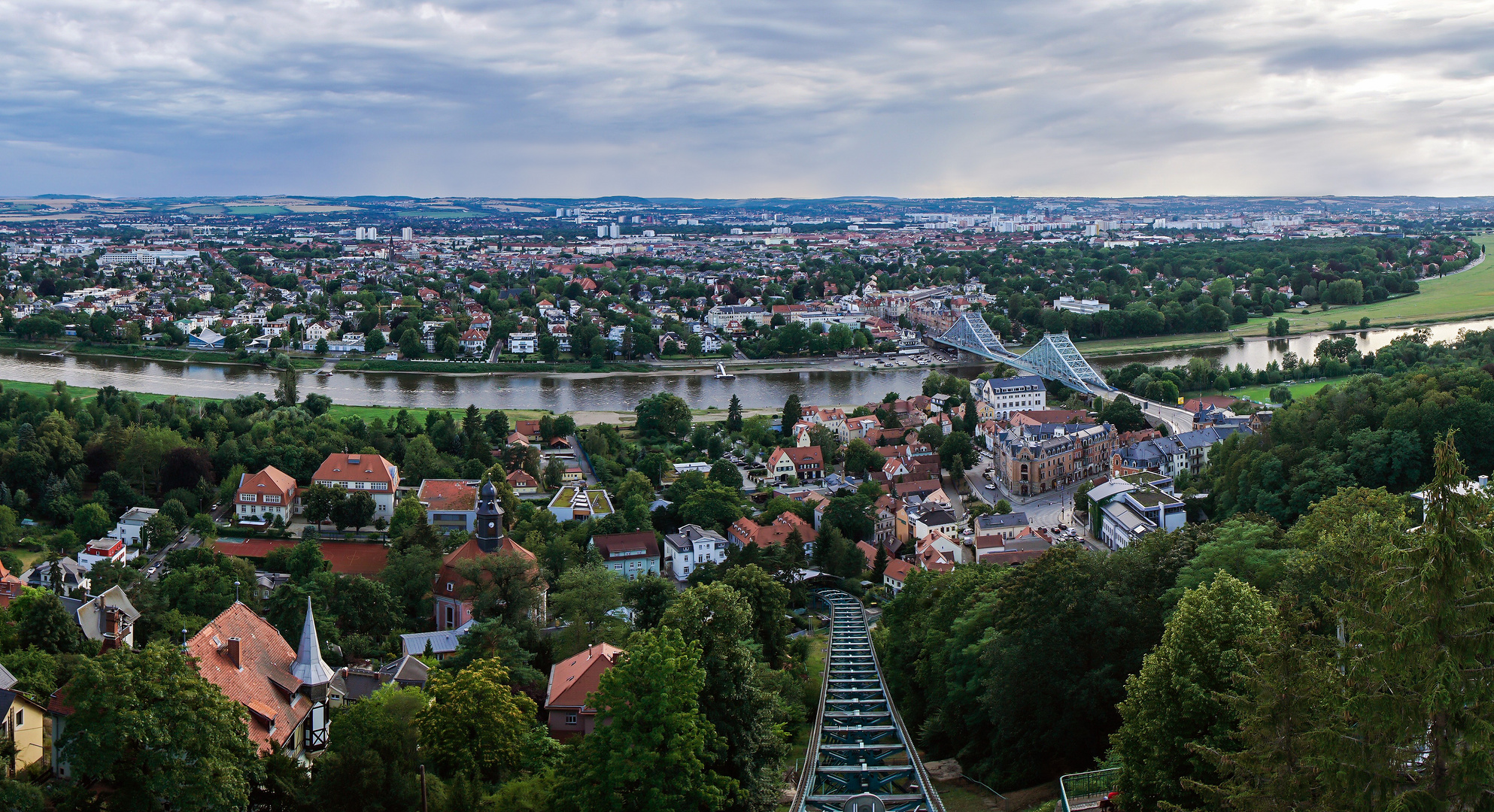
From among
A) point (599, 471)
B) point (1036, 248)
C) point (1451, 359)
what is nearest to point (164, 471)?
point (599, 471)

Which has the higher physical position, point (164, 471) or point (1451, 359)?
point (1451, 359)

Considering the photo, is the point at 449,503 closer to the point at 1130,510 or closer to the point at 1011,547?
the point at 1011,547

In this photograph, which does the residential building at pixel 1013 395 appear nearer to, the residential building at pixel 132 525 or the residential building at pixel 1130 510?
the residential building at pixel 1130 510

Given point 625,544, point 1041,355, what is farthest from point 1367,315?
point 625,544

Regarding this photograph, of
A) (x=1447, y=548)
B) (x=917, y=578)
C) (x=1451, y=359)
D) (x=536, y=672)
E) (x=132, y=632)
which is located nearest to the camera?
(x=1447, y=548)

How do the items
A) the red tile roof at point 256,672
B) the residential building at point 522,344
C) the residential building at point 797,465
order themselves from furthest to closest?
1. the residential building at point 522,344
2. the residential building at point 797,465
3. the red tile roof at point 256,672

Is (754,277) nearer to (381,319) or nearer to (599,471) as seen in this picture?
(381,319)

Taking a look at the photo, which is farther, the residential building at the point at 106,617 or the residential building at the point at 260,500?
the residential building at the point at 260,500

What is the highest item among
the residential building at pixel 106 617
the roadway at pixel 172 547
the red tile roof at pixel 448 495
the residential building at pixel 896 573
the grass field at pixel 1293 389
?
the grass field at pixel 1293 389

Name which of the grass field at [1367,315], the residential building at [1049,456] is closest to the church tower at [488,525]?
the residential building at [1049,456]
